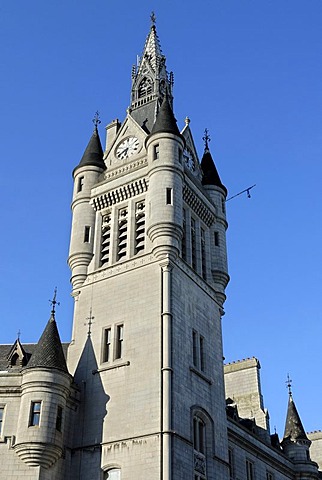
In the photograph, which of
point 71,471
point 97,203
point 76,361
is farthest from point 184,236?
point 71,471

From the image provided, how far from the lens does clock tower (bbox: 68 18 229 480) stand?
116ft

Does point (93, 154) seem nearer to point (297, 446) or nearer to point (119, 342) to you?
point (119, 342)

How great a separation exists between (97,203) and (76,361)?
11.6m

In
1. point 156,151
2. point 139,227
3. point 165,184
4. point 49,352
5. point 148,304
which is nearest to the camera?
point 49,352

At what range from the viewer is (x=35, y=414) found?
34.9m

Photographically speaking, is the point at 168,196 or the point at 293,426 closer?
the point at 168,196

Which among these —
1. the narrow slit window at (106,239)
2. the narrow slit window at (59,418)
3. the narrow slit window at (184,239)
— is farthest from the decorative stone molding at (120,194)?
the narrow slit window at (59,418)

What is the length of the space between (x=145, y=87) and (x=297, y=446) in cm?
3232

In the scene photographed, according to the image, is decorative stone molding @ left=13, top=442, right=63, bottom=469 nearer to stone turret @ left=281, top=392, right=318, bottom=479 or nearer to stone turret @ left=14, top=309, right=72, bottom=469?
stone turret @ left=14, top=309, right=72, bottom=469

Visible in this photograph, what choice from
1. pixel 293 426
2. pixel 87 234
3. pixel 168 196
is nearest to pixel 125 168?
pixel 168 196

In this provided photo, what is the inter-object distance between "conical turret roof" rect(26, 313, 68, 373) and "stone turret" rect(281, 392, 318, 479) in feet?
85.8

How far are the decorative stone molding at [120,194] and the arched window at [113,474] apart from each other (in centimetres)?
1820

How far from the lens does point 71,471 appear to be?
118 ft

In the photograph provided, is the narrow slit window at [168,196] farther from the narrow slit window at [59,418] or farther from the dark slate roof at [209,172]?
the narrow slit window at [59,418]
